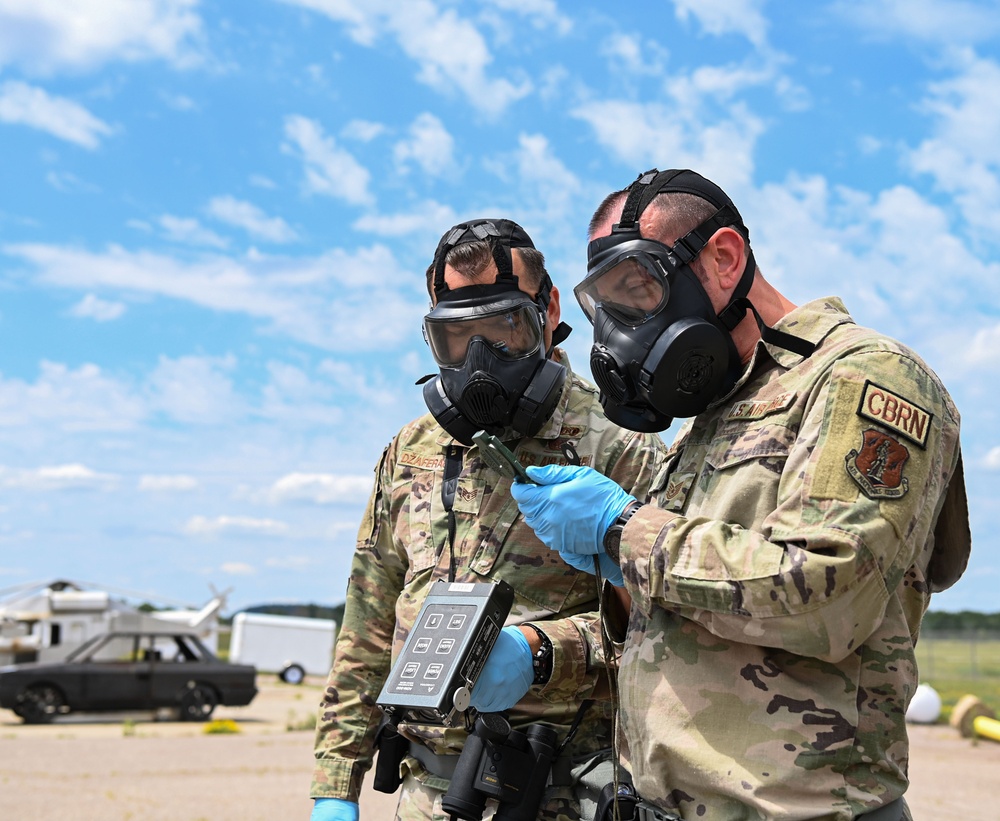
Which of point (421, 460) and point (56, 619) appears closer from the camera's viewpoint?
point (421, 460)

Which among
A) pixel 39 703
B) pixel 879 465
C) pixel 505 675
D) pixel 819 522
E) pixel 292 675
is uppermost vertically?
pixel 879 465

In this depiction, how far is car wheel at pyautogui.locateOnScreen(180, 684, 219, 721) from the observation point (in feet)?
67.0

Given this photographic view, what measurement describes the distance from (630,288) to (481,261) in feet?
3.05

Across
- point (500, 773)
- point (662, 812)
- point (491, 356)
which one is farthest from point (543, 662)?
point (491, 356)

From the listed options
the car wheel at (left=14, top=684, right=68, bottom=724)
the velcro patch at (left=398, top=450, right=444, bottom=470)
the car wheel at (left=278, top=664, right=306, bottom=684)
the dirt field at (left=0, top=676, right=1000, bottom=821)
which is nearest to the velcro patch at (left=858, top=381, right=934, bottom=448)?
the velcro patch at (left=398, top=450, right=444, bottom=470)

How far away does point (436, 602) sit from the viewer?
2.85m

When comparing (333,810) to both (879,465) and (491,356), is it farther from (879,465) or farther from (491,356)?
(879,465)

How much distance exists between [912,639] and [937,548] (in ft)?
1.04

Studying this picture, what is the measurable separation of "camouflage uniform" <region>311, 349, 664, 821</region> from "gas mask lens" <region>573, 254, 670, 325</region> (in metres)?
0.81

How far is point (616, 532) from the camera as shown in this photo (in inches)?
98.3

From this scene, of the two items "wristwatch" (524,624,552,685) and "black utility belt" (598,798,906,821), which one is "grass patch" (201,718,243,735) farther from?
"black utility belt" (598,798,906,821)

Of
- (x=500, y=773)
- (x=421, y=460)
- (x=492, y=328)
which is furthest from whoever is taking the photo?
(x=421, y=460)

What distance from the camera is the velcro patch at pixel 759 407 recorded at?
2434mm

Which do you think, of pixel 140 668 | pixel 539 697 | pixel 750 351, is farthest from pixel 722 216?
pixel 140 668
